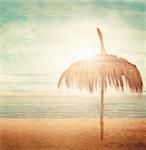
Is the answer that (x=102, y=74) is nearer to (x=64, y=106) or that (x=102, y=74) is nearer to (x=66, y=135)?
(x=64, y=106)

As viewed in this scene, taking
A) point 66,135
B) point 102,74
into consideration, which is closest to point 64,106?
point 66,135

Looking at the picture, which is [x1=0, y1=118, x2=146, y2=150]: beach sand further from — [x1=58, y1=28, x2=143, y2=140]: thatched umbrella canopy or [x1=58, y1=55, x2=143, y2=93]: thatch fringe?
[x1=58, y1=55, x2=143, y2=93]: thatch fringe

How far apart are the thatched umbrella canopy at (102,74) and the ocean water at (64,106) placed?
55mm

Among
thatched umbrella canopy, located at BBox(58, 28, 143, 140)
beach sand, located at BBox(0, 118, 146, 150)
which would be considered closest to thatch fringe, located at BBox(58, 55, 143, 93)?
thatched umbrella canopy, located at BBox(58, 28, 143, 140)

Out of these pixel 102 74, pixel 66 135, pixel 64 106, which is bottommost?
pixel 66 135

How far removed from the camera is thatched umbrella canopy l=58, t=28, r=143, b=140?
236cm

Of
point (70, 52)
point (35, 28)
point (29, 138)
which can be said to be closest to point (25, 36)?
point (35, 28)

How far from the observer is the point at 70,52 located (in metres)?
2.39

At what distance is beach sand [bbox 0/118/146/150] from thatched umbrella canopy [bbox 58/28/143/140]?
63mm

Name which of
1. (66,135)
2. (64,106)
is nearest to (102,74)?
(64,106)

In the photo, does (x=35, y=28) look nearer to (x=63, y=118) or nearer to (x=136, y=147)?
(x=63, y=118)

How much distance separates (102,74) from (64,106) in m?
0.30

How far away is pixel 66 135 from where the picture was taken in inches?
92.7

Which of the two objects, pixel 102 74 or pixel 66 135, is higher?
pixel 102 74
